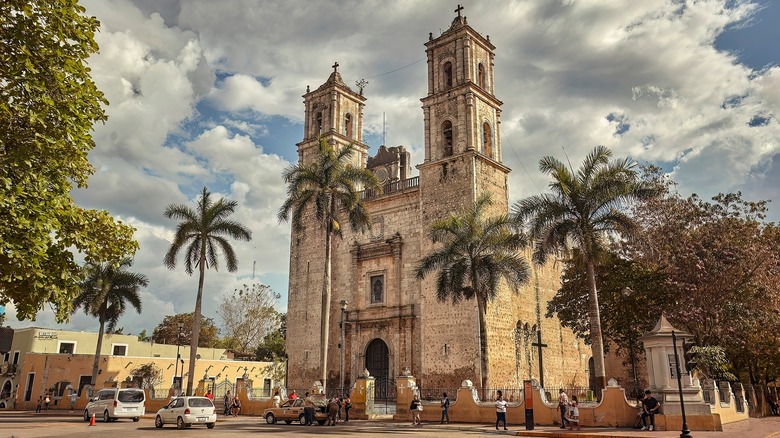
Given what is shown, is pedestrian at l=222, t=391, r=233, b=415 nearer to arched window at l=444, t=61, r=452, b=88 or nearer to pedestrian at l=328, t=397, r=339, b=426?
pedestrian at l=328, t=397, r=339, b=426

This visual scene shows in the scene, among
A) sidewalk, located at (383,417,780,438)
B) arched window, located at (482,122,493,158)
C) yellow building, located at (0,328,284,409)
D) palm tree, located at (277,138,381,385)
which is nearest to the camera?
sidewalk, located at (383,417,780,438)

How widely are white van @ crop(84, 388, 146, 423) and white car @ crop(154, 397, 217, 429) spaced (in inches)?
153

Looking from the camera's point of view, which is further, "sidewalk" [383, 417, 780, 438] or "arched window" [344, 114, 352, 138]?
"arched window" [344, 114, 352, 138]

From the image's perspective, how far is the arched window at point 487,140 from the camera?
29.3 metres

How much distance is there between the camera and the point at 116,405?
67.4 ft

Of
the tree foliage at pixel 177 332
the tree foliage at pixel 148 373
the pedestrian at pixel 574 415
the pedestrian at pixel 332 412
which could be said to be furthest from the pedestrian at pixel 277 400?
the tree foliage at pixel 177 332

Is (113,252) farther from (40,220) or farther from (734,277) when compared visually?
(734,277)

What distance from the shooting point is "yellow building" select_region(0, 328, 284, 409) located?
33.1m

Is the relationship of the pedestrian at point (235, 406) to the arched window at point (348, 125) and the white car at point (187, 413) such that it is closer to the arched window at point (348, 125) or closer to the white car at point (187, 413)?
the white car at point (187, 413)

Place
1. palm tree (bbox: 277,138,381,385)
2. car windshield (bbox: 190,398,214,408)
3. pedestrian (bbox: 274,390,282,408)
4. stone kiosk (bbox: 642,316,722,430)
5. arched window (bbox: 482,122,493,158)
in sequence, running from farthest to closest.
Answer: arched window (bbox: 482,122,493,158), palm tree (bbox: 277,138,381,385), pedestrian (bbox: 274,390,282,408), car windshield (bbox: 190,398,214,408), stone kiosk (bbox: 642,316,722,430)

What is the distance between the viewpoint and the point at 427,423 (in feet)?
62.6

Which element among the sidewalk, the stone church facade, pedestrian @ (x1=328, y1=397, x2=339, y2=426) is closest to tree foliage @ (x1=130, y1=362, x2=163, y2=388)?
the stone church facade

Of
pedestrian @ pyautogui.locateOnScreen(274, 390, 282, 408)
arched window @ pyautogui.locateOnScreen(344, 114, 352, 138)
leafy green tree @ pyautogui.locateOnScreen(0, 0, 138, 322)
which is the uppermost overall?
arched window @ pyautogui.locateOnScreen(344, 114, 352, 138)

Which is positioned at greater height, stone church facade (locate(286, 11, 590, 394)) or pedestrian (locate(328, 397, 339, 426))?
stone church facade (locate(286, 11, 590, 394))
